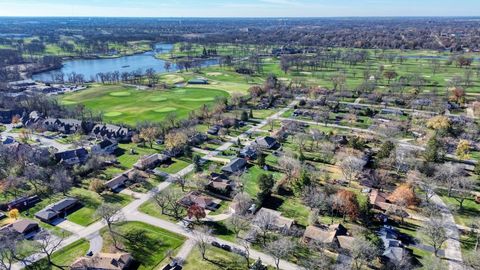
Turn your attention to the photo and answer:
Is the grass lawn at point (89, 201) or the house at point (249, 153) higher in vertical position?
the house at point (249, 153)

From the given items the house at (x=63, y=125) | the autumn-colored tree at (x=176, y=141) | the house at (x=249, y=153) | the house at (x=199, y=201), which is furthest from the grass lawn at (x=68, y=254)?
the house at (x=63, y=125)

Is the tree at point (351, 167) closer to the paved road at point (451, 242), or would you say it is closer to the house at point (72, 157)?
the paved road at point (451, 242)

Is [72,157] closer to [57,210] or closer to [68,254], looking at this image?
[57,210]

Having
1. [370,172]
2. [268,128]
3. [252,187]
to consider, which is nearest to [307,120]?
[268,128]

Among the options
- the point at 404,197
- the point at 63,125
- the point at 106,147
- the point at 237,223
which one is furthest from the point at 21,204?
the point at 404,197

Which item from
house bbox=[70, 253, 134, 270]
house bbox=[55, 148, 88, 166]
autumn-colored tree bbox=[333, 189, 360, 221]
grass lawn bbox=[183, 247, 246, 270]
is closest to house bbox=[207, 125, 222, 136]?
house bbox=[55, 148, 88, 166]

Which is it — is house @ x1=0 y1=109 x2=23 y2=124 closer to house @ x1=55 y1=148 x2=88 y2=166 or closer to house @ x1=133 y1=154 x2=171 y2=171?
house @ x1=55 y1=148 x2=88 y2=166

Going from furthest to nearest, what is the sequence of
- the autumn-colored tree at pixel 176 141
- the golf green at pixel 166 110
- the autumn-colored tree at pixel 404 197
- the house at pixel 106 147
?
the golf green at pixel 166 110 → the house at pixel 106 147 → the autumn-colored tree at pixel 176 141 → the autumn-colored tree at pixel 404 197
